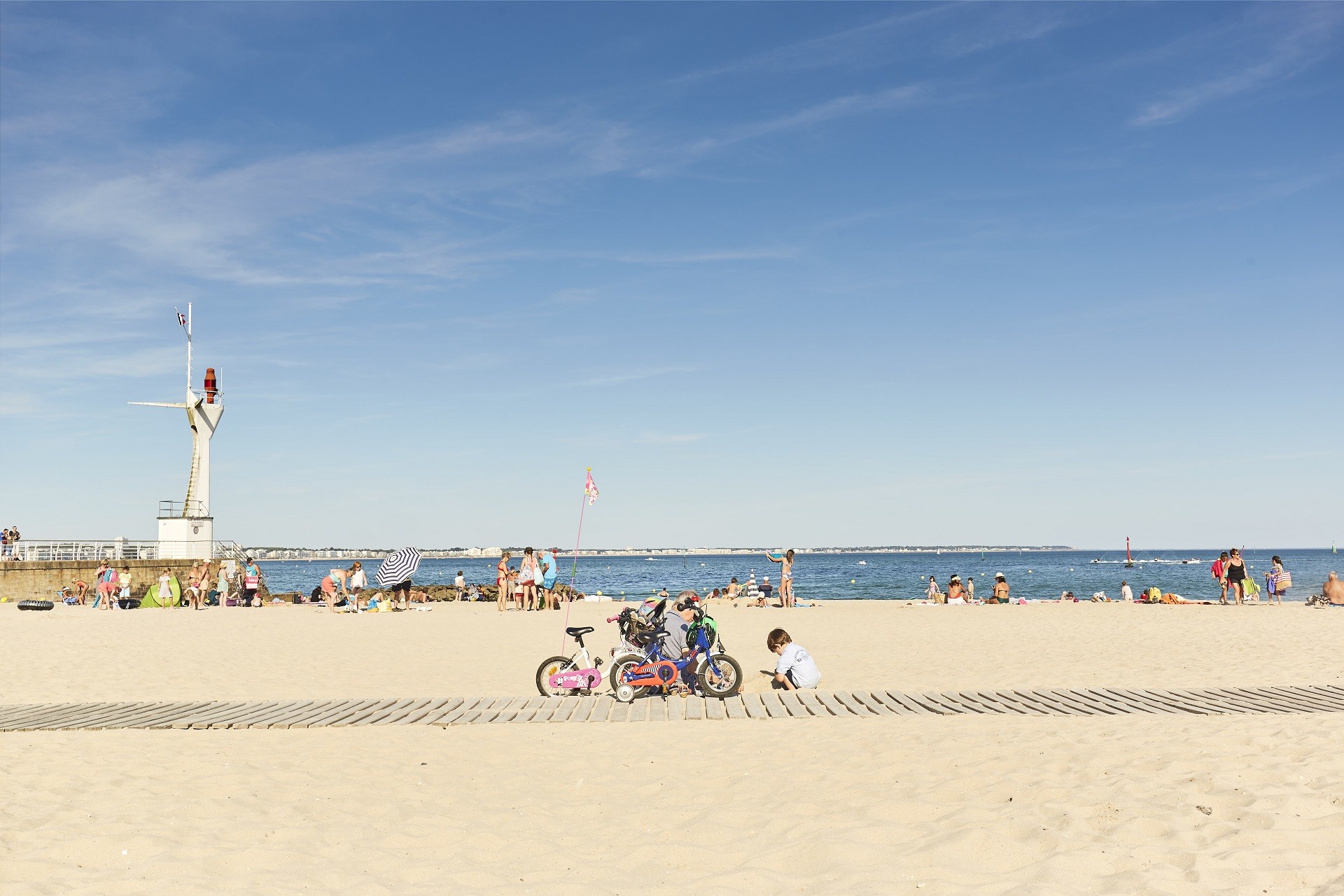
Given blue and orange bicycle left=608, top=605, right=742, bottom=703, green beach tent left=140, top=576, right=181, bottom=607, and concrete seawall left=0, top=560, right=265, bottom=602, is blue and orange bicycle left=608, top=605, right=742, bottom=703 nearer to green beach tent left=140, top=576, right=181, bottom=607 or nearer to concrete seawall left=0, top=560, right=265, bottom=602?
green beach tent left=140, top=576, right=181, bottom=607

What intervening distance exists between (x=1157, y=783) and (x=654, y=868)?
133 inches

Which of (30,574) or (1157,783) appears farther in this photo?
(30,574)

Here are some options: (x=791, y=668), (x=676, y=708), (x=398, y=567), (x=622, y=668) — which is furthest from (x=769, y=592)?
(x=676, y=708)

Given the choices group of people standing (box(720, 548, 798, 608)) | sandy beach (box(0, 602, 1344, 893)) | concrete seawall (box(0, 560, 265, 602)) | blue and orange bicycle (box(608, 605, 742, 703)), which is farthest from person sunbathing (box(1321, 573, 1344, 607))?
concrete seawall (box(0, 560, 265, 602))

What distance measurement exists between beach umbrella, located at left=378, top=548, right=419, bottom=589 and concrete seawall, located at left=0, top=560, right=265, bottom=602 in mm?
14024

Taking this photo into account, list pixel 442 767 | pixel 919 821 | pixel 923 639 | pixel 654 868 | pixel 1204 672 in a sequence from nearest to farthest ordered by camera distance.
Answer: pixel 654 868 → pixel 919 821 → pixel 442 767 → pixel 1204 672 → pixel 923 639

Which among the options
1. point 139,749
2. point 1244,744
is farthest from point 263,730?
point 1244,744

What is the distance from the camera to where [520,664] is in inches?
584

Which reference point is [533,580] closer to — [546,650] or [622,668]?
[546,650]

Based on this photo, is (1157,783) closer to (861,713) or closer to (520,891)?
(861,713)

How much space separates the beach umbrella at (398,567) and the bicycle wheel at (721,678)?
728 inches

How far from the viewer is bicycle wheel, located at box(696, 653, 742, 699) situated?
35.2ft

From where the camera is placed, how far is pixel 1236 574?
28031 millimetres

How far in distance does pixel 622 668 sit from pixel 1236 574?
24.2m
